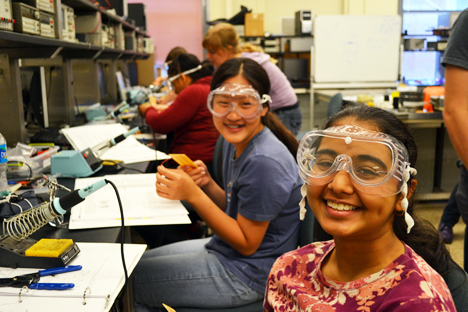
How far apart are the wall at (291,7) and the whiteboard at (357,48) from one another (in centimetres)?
198

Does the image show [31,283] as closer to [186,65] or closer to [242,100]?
[242,100]

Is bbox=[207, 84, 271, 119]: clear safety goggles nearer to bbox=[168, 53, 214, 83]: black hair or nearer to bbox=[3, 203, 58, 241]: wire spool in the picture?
bbox=[3, 203, 58, 241]: wire spool

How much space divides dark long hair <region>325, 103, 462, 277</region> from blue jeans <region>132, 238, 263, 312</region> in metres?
0.58

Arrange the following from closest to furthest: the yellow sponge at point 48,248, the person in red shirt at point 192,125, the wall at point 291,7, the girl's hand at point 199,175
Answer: the yellow sponge at point 48,248 → the girl's hand at point 199,175 → the person in red shirt at point 192,125 → the wall at point 291,7

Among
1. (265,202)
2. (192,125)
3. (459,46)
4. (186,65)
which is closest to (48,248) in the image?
(265,202)

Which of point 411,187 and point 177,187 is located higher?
point 411,187

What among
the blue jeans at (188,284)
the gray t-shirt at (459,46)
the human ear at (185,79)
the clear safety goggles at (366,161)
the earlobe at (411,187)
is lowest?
the blue jeans at (188,284)

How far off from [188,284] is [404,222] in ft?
2.45

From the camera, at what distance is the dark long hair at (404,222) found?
34.9 inches

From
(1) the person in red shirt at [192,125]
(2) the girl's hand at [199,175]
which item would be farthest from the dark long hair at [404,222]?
(1) the person in red shirt at [192,125]

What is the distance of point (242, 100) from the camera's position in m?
1.60

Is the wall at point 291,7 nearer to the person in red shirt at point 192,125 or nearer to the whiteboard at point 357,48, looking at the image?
the whiteboard at point 357,48

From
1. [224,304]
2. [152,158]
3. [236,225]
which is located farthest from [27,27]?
[224,304]

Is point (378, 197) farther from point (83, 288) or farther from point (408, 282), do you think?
point (83, 288)
